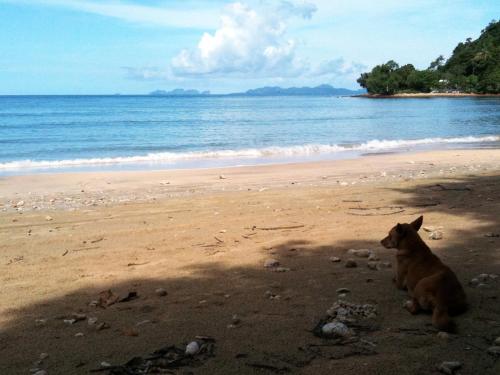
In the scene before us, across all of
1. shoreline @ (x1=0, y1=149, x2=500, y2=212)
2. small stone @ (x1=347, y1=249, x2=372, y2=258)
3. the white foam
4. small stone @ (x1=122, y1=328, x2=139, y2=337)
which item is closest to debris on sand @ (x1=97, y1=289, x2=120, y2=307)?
small stone @ (x1=122, y1=328, x2=139, y2=337)

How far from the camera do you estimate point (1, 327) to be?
13.5 ft

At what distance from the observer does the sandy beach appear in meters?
3.37

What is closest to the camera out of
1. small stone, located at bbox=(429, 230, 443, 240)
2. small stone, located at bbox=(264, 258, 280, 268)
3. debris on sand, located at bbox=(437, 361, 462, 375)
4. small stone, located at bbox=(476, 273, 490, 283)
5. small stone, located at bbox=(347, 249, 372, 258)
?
debris on sand, located at bbox=(437, 361, 462, 375)

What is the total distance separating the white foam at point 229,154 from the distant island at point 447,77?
348ft

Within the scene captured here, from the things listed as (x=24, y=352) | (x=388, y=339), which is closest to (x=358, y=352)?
(x=388, y=339)

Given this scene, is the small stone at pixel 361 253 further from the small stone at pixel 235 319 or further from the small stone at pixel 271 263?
the small stone at pixel 235 319

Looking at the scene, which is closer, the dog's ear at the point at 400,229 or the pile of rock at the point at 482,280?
the pile of rock at the point at 482,280

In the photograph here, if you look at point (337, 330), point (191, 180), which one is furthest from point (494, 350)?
point (191, 180)

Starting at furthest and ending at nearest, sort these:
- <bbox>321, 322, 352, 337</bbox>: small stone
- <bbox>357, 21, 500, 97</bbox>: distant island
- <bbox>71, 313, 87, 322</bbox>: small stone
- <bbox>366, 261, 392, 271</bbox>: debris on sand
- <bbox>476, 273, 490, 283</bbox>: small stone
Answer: <bbox>357, 21, 500, 97</bbox>: distant island < <bbox>366, 261, 392, 271</bbox>: debris on sand < <bbox>476, 273, 490, 283</bbox>: small stone < <bbox>71, 313, 87, 322</bbox>: small stone < <bbox>321, 322, 352, 337</bbox>: small stone

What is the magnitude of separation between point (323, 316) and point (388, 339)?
23.5 inches

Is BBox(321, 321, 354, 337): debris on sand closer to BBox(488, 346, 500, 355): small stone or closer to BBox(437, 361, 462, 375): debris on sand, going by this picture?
BBox(437, 361, 462, 375): debris on sand

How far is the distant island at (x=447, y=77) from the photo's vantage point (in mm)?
124625

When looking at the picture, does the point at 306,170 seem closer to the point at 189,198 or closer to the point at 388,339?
the point at 189,198

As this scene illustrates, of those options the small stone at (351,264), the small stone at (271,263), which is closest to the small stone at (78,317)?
the small stone at (271,263)
